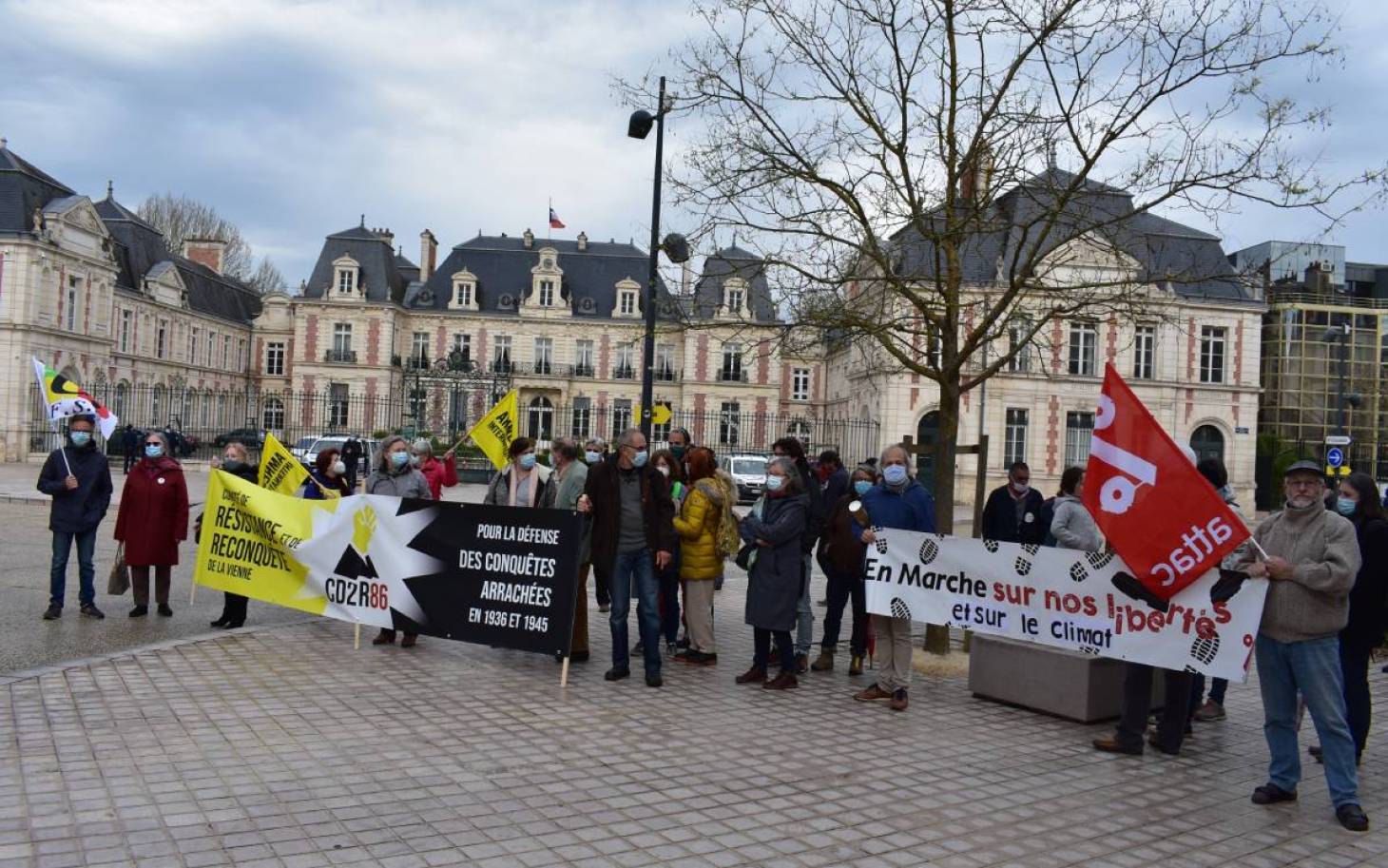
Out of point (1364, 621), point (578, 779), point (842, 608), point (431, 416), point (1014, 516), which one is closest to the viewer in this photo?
point (578, 779)

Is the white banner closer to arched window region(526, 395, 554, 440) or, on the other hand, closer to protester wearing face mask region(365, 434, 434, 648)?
protester wearing face mask region(365, 434, 434, 648)

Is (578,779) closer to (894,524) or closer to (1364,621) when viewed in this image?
(894,524)

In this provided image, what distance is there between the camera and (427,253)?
69750 mm

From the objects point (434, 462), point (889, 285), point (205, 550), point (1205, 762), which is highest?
point (889, 285)

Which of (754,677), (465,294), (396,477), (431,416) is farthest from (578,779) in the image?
(465,294)

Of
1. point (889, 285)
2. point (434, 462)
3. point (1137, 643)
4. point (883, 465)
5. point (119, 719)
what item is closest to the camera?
point (119, 719)

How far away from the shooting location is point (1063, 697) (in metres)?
7.88

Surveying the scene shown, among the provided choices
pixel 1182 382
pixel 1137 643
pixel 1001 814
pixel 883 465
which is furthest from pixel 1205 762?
pixel 1182 382

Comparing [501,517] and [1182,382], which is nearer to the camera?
[501,517]

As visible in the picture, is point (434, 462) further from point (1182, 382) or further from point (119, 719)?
point (1182, 382)

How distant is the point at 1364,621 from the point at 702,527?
15.3ft

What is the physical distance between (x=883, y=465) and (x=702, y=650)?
2.33 meters

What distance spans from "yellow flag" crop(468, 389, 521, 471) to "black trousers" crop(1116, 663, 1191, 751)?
7.04 meters

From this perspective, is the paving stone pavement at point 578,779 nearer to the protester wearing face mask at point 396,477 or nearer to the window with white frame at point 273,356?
the protester wearing face mask at point 396,477
